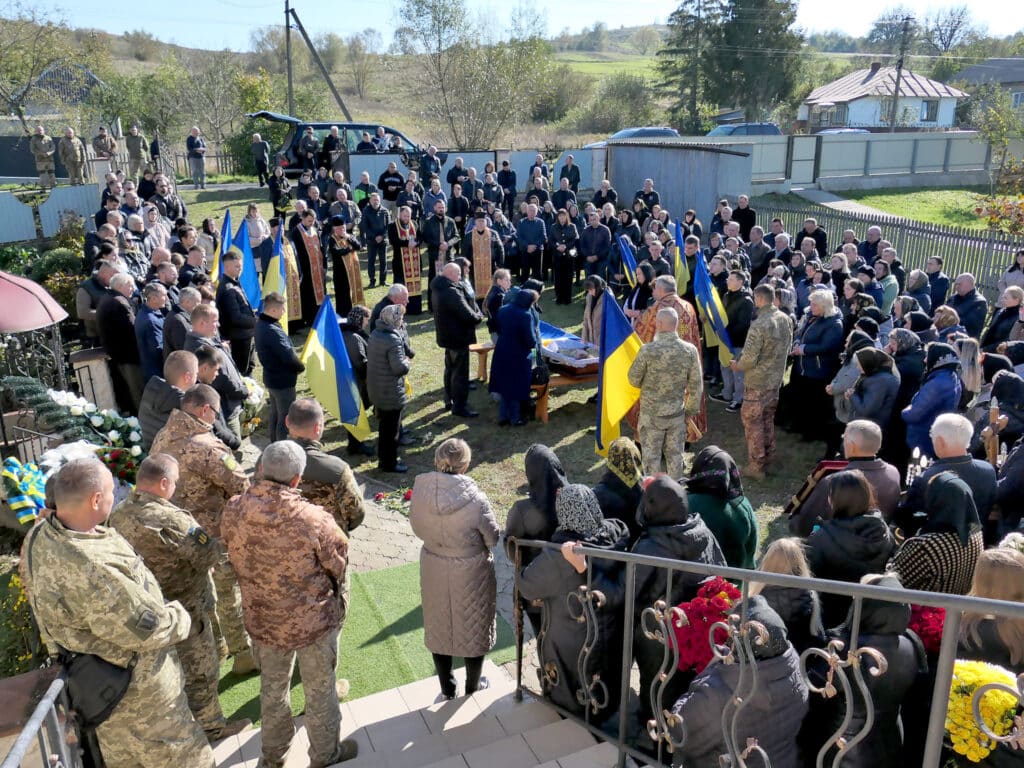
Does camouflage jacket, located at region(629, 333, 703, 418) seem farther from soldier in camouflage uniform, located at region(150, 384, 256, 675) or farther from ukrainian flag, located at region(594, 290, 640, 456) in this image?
Result: soldier in camouflage uniform, located at region(150, 384, 256, 675)

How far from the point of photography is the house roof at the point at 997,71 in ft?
171

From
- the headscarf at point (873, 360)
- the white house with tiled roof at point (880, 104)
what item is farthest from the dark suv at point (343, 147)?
the white house with tiled roof at point (880, 104)

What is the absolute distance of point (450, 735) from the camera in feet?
15.2

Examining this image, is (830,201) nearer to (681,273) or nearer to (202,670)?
(681,273)

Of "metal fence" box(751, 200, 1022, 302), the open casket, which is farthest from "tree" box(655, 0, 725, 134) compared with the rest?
the open casket

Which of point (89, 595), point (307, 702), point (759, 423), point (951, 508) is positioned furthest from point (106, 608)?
point (759, 423)

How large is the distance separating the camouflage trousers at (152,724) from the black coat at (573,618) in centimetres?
171

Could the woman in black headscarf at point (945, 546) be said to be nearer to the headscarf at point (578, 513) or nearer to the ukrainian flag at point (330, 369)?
the headscarf at point (578, 513)

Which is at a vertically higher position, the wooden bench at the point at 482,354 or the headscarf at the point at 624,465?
the headscarf at the point at 624,465

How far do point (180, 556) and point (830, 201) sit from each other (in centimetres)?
2448

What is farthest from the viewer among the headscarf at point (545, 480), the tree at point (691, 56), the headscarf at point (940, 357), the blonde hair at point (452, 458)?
the tree at point (691, 56)

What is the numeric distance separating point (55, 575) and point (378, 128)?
2316 centimetres

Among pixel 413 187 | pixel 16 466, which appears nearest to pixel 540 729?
pixel 16 466

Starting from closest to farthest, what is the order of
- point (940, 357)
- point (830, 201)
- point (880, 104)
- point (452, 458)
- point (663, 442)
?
point (452, 458) → point (940, 357) → point (663, 442) → point (830, 201) → point (880, 104)
